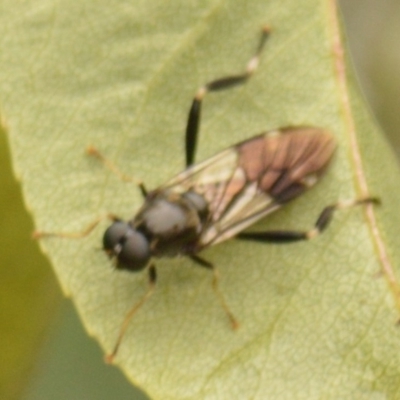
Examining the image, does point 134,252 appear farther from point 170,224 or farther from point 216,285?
point 216,285

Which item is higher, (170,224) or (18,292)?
(18,292)

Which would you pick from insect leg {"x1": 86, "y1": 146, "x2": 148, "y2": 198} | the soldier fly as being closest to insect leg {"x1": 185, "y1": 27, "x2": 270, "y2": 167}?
the soldier fly

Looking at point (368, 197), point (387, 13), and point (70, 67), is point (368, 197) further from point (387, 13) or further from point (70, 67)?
point (387, 13)

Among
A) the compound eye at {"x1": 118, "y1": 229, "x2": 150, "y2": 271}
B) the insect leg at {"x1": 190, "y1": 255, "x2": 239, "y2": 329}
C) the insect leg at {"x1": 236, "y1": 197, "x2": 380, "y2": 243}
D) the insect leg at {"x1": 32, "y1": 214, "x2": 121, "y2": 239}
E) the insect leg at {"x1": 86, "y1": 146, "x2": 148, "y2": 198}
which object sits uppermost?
the insect leg at {"x1": 86, "y1": 146, "x2": 148, "y2": 198}

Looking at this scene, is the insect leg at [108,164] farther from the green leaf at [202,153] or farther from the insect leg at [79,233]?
the insect leg at [79,233]

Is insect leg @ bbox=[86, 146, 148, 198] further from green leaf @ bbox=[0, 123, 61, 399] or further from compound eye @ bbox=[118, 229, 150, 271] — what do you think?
green leaf @ bbox=[0, 123, 61, 399]

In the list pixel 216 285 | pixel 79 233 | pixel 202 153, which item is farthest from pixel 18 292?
pixel 202 153

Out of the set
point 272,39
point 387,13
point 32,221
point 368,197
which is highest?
point 272,39

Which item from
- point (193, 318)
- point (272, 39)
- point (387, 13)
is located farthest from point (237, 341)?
point (387, 13)
